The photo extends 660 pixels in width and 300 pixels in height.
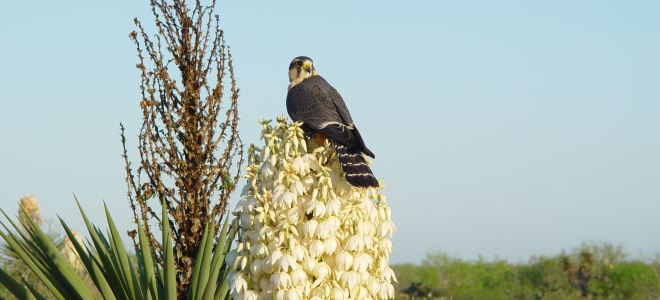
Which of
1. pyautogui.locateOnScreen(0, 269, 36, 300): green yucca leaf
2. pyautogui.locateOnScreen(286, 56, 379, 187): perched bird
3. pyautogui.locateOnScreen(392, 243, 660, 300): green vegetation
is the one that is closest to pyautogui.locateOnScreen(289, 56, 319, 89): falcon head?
pyautogui.locateOnScreen(286, 56, 379, 187): perched bird

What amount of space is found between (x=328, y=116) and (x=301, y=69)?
1255 mm

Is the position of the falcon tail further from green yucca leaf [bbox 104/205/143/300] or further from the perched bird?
green yucca leaf [bbox 104/205/143/300]

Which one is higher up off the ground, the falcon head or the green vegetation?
the green vegetation

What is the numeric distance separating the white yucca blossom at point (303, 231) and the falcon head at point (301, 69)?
1.68m

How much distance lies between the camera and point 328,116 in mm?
3631

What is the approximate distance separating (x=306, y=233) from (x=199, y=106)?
196 centimetres

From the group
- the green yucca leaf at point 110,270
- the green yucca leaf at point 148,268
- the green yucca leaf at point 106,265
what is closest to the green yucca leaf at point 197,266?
the green yucca leaf at point 110,270

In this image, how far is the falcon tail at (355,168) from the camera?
2.93m

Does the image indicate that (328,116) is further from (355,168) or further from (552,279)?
(552,279)

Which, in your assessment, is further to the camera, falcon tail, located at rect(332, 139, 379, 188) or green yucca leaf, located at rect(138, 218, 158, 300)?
green yucca leaf, located at rect(138, 218, 158, 300)

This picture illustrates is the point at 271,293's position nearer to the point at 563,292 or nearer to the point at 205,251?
the point at 205,251

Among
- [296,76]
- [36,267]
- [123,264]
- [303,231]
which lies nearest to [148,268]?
[123,264]

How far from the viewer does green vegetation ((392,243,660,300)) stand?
25.7 m

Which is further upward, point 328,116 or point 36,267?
point 328,116
